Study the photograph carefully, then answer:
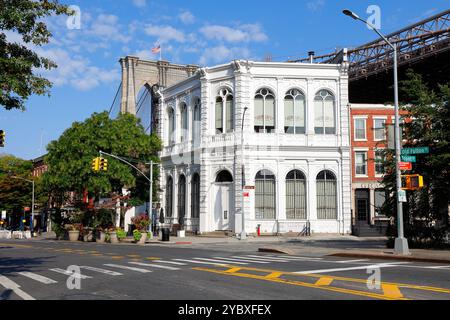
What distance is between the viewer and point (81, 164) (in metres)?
41.7

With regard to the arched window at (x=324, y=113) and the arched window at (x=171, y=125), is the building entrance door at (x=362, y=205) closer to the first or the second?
the arched window at (x=324, y=113)

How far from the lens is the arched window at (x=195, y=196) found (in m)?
43.7

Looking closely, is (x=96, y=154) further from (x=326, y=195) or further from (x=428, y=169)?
(x=428, y=169)

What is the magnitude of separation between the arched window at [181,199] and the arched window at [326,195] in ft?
41.3

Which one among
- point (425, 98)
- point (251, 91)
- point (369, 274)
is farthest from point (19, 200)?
point (369, 274)

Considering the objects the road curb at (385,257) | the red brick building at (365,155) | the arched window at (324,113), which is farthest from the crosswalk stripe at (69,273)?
the red brick building at (365,155)

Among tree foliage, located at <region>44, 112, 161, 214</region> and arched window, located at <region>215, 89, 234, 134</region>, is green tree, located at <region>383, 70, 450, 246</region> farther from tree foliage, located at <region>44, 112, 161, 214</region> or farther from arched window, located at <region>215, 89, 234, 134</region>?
tree foliage, located at <region>44, 112, 161, 214</region>

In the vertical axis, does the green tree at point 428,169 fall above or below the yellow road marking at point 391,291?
above

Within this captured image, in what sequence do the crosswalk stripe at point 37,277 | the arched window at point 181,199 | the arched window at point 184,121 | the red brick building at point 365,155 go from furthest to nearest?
1. the arched window at point 184,121
2. the red brick building at point 365,155
3. the arched window at point 181,199
4. the crosswalk stripe at point 37,277

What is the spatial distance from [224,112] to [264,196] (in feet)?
27.1

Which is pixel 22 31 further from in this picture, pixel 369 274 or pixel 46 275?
pixel 369 274

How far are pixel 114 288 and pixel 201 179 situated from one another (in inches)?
1225

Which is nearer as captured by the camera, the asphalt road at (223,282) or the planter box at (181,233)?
the asphalt road at (223,282)

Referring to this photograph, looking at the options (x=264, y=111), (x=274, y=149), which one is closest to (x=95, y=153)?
(x=264, y=111)
